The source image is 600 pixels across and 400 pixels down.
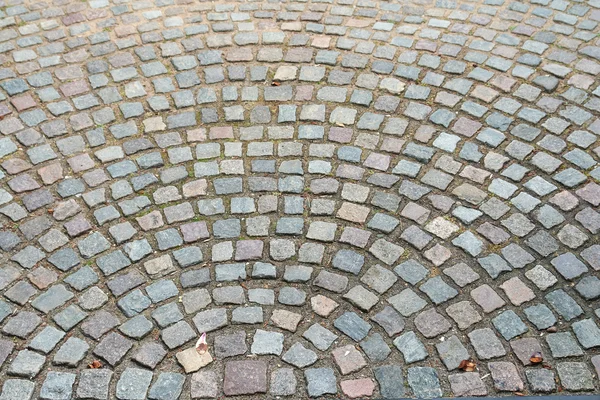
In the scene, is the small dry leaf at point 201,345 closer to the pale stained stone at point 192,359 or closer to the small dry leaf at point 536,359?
the pale stained stone at point 192,359

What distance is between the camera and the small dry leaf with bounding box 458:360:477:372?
3449 mm

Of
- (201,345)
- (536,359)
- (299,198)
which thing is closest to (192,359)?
(201,345)

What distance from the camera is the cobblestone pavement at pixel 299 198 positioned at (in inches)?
139

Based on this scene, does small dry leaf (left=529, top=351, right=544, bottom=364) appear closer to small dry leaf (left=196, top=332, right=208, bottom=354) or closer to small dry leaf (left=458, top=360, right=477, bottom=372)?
small dry leaf (left=458, top=360, right=477, bottom=372)

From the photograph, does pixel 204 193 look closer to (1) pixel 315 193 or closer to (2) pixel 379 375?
(1) pixel 315 193

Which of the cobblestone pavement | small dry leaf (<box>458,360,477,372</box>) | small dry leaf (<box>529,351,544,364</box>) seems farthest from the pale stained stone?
small dry leaf (<box>529,351,544,364</box>)

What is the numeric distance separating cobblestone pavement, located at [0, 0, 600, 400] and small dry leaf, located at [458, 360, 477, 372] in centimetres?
4

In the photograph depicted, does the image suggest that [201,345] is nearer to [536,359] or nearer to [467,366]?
[467,366]

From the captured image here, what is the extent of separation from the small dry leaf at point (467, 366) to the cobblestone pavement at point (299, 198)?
0.04 meters

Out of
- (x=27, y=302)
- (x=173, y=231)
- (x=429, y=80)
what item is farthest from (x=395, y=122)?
(x=27, y=302)

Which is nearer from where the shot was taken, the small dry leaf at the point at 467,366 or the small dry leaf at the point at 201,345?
the small dry leaf at the point at 467,366

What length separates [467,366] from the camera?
3.46m

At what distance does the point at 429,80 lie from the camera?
5223 mm

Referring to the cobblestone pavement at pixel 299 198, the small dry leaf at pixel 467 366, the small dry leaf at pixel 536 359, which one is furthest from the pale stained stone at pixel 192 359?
the small dry leaf at pixel 536 359
